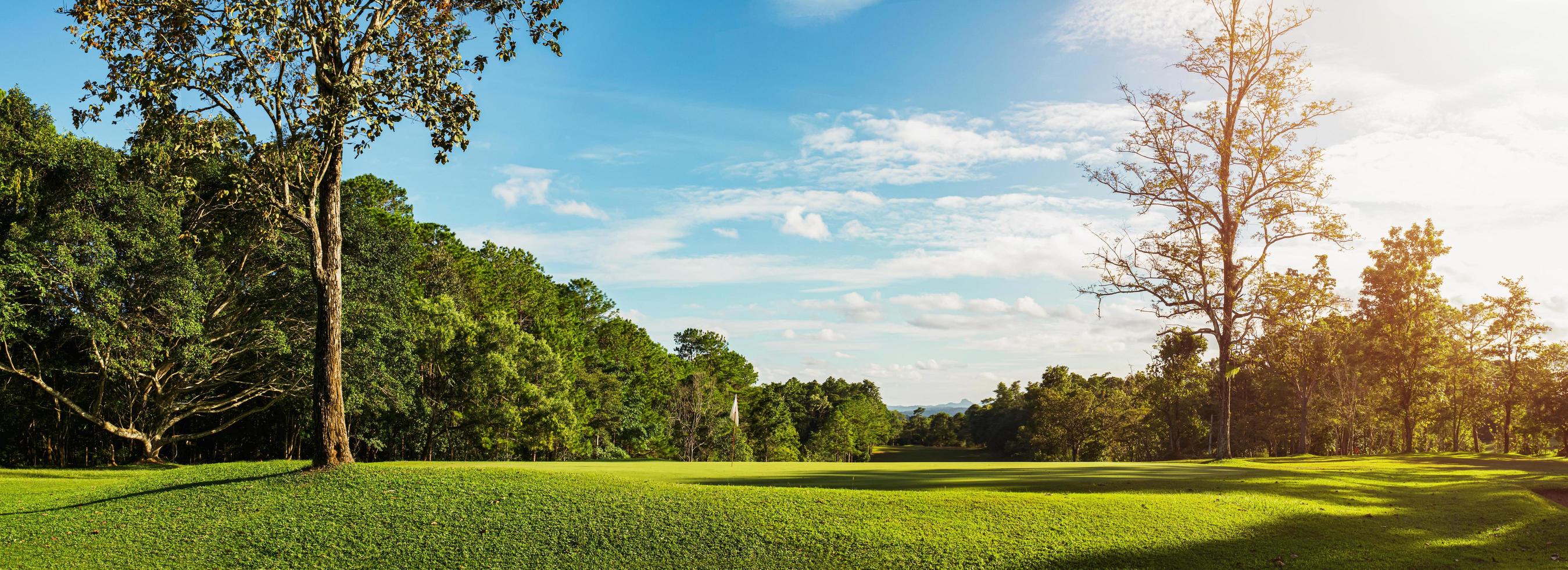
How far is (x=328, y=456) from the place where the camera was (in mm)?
15109

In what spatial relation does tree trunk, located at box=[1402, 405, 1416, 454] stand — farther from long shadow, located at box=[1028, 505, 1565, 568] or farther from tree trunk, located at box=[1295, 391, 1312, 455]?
long shadow, located at box=[1028, 505, 1565, 568]

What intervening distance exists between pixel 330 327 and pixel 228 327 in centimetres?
1867

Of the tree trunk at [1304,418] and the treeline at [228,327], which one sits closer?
the treeline at [228,327]

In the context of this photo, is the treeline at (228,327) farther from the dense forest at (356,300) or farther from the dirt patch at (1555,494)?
the dirt patch at (1555,494)

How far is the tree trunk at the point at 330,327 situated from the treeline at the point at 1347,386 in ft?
70.8

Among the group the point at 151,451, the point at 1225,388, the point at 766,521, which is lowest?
the point at 151,451

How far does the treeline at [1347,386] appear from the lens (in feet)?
77.0

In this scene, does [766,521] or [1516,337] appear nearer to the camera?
[766,521]

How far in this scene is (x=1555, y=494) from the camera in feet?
50.0

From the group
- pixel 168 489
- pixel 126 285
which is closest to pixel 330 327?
pixel 168 489

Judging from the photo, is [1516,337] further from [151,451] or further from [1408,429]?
[151,451]

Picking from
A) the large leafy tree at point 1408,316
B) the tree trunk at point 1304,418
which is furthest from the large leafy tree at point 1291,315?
the tree trunk at point 1304,418

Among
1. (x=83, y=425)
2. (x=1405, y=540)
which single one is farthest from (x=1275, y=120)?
(x=83, y=425)

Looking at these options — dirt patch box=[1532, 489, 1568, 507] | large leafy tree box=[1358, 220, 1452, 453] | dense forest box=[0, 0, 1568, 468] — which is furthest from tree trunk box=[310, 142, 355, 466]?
large leafy tree box=[1358, 220, 1452, 453]
